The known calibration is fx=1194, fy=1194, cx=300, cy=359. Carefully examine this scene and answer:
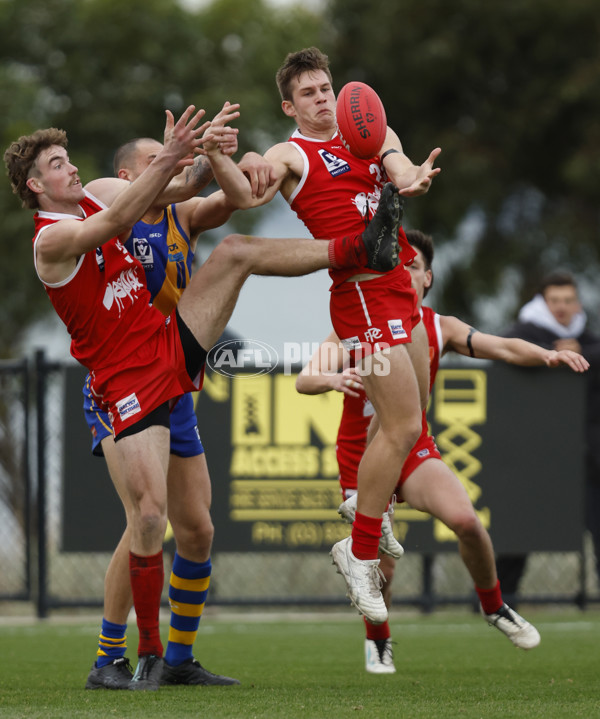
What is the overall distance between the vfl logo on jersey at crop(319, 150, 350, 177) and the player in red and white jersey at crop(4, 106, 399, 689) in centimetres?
39

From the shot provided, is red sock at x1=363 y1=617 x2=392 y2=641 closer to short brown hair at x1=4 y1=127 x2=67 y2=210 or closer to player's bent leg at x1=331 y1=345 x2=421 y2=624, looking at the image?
player's bent leg at x1=331 y1=345 x2=421 y2=624

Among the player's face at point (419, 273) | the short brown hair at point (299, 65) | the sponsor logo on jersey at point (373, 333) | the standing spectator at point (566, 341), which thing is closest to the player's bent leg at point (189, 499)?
the sponsor logo on jersey at point (373, 333)

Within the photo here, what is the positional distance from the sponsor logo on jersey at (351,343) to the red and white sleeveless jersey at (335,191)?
274mm

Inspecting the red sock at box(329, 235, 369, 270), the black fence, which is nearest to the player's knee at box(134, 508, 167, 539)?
the red sock at box(329, 235, 369, 270)

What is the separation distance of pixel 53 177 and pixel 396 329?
1.67 meters

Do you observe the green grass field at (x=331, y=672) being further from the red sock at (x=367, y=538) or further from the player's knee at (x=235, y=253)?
the player's knee at (x=235, y=253)

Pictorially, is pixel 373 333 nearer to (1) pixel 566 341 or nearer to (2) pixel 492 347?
(2) pixel 492 347

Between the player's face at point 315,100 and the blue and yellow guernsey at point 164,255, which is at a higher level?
the player's face at point 315,100

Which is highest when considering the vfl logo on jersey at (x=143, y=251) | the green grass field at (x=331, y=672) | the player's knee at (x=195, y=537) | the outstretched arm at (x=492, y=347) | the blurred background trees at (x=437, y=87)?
the blurred background trees at (x=437, y=87)

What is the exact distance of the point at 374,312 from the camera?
17.9ft

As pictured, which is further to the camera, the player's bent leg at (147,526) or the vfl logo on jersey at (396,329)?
the vfl logo on jersey at (396,329)

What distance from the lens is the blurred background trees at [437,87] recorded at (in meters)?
15.9

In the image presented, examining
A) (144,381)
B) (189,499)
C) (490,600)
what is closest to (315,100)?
(144,381)

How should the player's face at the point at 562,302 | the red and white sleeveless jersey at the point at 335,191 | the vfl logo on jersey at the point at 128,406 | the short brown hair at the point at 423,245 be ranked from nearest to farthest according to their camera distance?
the vfl logo on jersey at the point at 128,406
the red and white sleeveless jersey at the point at 335,191
the short brown hair at the point at 423,245
the player's face at the point at 562,302
